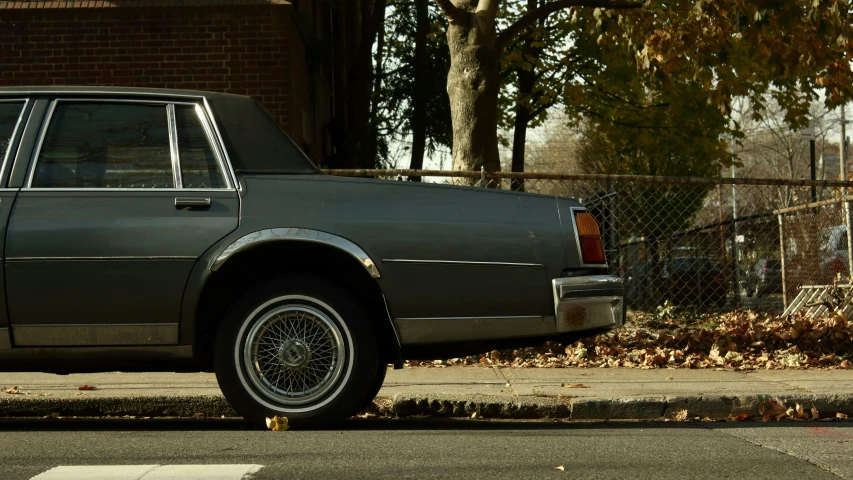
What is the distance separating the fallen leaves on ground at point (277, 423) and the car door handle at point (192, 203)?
112cm

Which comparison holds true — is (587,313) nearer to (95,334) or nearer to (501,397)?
(501,397)

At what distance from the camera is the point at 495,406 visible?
6.82 metres

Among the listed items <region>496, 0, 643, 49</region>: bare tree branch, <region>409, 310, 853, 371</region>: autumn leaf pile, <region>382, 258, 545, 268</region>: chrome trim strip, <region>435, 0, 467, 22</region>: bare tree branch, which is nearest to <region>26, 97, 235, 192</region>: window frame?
<region>382, 258, 545, 268</region>: chrome trim strip

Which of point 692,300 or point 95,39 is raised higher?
point 95,39

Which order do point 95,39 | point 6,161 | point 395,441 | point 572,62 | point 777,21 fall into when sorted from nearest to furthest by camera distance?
point 395,441, point 6,161, point 777,21, point 95,39, point 572,62

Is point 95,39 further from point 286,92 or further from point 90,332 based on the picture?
→ point 90,332

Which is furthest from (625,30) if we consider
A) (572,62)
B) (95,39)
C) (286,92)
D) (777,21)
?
(572,62)

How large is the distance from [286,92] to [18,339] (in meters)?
7.57

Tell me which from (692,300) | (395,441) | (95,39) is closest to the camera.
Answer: (395,441)

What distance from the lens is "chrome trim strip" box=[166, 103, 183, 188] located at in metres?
5.88

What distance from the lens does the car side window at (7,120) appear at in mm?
5973

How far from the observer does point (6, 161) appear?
5.90 m

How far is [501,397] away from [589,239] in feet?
4.56

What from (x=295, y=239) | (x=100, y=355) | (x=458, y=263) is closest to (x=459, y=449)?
(x=458, y=263)
